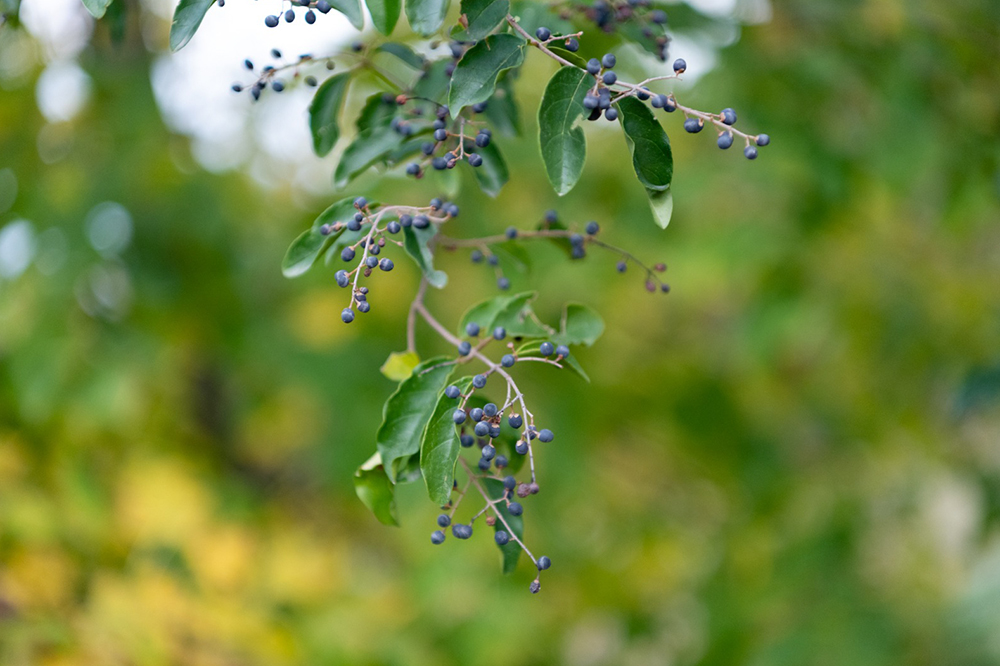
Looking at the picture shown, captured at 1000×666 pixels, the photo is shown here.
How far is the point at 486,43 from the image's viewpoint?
777 millimetres

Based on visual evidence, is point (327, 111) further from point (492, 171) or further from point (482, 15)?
point (482, 15)

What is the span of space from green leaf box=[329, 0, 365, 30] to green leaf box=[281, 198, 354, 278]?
0.17m

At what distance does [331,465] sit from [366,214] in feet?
5.78

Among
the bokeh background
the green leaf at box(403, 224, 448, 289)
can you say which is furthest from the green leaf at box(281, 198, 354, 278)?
the bokeh background

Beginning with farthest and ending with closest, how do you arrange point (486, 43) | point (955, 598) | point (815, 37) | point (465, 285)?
point (955, 598)
point (465, 285)
point (815, 37)
point (486, 43)

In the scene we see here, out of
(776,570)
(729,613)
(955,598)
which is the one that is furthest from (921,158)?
(955,598)

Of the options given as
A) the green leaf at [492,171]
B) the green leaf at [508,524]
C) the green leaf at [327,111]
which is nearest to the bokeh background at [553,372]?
the green leaf at [327,111]

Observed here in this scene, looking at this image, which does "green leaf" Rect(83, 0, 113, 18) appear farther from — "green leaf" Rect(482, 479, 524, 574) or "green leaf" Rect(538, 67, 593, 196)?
"green leaf" Rect(482, 479, 524, 574)

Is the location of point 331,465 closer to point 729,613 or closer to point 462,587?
point 462,587

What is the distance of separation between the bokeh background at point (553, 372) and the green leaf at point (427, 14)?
3.64 feet

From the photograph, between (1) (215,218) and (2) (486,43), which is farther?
(1) (215,218)

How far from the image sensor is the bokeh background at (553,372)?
1.98 metres

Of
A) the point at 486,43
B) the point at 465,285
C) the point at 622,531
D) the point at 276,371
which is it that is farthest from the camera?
the point at 622,531

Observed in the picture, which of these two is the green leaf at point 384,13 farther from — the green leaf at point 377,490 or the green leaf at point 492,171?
the green leaf at point 377,490
